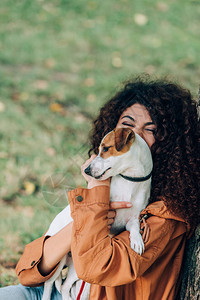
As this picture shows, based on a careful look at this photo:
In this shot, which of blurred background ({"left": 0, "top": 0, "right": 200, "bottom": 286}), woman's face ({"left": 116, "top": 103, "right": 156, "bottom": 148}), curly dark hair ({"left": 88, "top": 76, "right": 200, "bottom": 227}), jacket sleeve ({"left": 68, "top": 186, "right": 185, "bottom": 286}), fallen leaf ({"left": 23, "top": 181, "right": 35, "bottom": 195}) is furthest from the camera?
fallen leaf ({"left": 23, "top": 181, "right": 35, "bottom": 195})

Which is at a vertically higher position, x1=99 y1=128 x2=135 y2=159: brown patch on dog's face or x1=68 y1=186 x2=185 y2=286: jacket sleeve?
x1=99 y1=128 x2=135 y2=159: brown patch on dog's face

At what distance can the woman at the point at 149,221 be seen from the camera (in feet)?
5.66

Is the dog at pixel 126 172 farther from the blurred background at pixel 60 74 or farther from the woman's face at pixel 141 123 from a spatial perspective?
the blurred background at pixel 60 74

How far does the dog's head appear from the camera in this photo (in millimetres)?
1820

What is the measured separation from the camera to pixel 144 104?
7.06 feet

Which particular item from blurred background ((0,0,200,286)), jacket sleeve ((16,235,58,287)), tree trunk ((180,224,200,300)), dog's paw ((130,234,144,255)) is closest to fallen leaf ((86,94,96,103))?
blurred background ((0,0,200,286))

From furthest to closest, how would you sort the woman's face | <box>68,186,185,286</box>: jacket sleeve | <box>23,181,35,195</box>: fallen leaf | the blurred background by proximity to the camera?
<box>23,181,35,195</box>: fallen leaf
the blurred background
the woman's face
<box>68,186,185,286</box>: jacket sleeve

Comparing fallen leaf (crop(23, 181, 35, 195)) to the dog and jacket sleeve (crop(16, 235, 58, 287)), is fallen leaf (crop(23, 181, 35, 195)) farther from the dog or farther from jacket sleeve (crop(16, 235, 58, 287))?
the dog

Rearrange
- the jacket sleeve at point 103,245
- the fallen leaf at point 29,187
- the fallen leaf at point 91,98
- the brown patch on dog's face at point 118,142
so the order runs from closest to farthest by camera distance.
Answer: the jacket sleeve at point 103,245 < the brown patch on dog's face at point 118,142 < the fallen leaf at point 29,187 < the fallen leaf at point 91,98

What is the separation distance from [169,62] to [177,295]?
163 inches

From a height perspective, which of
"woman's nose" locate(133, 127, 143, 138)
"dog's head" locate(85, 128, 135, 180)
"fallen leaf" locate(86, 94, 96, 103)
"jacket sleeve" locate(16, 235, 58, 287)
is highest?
"fallen leaf" locate(86, 94, 96, 103)

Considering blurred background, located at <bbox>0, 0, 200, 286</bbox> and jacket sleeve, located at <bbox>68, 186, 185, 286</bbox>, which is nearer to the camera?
jacket sleeve, located at <bbox>68, 186, 185, 286</bbox>

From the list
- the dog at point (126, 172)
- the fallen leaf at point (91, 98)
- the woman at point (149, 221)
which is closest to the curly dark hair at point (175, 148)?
the woman at point (149, 221)

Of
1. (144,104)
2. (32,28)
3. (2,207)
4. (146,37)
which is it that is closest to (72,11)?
(32,28)
